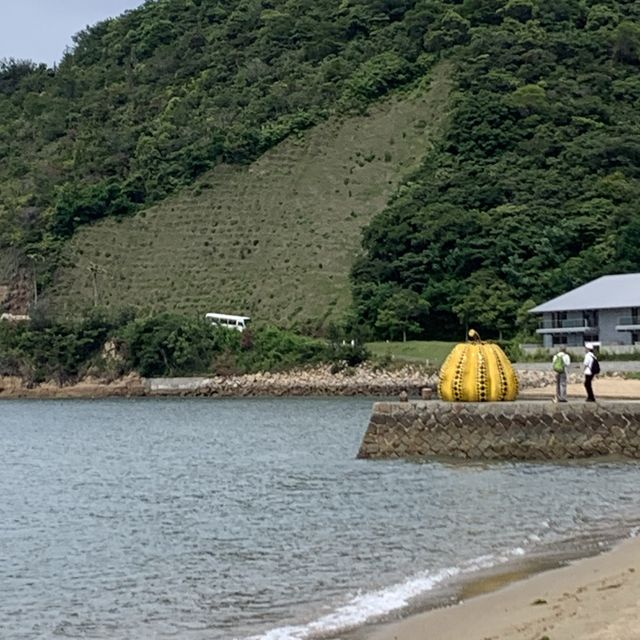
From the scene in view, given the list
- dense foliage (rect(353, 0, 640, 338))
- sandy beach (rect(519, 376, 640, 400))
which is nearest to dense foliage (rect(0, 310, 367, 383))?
dense foliage (rect(353, 0, 640, 338))

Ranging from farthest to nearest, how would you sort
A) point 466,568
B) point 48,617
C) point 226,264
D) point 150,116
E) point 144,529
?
1. point 150,116
2. point 226,264
3. point 144,529
4. point 466,568
5. point 48,617

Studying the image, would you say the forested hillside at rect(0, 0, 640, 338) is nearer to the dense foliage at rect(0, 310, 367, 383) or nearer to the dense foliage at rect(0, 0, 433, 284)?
the dense foliage at rect(0, 0, 433, 284)

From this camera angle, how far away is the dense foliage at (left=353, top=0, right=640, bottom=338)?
84000 mm

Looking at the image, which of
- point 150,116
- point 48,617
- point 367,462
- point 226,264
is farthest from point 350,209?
point 48,617

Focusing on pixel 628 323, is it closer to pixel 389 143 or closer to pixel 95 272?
pixel 389 143

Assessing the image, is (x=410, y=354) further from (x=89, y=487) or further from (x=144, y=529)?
(x=144, y=529)

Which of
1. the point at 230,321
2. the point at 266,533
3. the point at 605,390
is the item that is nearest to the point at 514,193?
the point at 230,321

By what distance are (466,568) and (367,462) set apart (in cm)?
1374

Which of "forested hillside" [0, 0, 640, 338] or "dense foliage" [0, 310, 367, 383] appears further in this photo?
"forested hillside" [0, 0, 640, 338]

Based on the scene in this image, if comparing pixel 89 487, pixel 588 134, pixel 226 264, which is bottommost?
pixel 89 487

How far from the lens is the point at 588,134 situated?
101125mm

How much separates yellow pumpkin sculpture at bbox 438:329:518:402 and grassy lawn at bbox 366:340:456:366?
47624 millimetres

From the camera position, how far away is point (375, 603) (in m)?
14.5

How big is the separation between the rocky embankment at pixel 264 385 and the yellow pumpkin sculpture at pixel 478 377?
3338 centimetres
